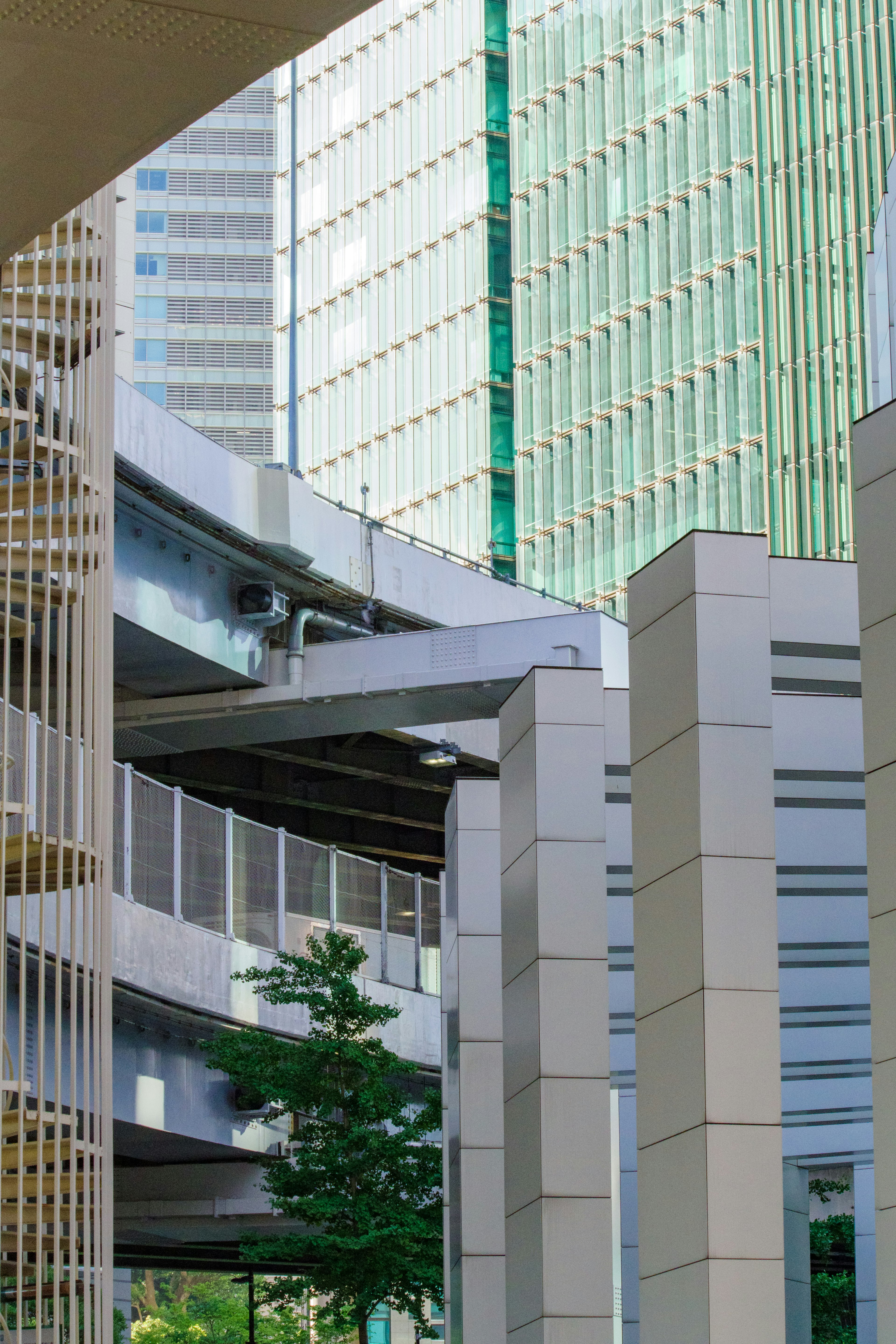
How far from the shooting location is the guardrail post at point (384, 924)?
94.8 feet

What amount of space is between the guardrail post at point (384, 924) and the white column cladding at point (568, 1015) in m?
13.2

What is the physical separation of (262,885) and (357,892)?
2.46m

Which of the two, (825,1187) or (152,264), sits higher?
(152,264)

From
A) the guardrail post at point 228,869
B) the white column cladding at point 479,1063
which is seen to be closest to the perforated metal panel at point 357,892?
the guardrail post at point 228,869

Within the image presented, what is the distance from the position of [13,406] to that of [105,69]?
247 inches

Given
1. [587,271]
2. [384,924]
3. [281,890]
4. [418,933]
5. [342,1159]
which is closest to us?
[342,1159]

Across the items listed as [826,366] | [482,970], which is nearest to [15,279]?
[482,970]

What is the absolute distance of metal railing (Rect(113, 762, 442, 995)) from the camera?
2327cm

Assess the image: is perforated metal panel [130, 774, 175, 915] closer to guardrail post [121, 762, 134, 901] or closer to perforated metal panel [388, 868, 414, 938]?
guardrail post [121, 762, 134, 901]

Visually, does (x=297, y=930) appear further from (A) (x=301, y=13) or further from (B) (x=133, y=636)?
(A) (x=301, y=13)

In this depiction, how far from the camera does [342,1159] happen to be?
24953mm

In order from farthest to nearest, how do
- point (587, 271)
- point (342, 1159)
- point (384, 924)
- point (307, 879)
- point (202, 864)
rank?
point (587, 271) < point (384, 924) < point (307, 879) < point (342, 1159) < point (202, 864)

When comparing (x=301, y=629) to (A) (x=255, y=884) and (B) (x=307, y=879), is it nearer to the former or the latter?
(A) (x=255, y=884)

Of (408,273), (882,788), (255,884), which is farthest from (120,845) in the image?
(408,273)
